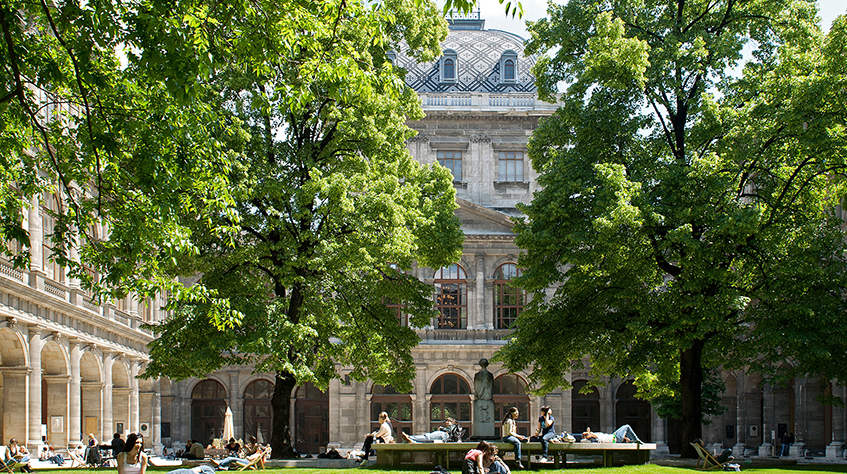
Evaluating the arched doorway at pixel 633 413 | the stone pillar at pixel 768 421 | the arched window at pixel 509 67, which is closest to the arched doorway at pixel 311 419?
the arched doorway at pixel 633 413

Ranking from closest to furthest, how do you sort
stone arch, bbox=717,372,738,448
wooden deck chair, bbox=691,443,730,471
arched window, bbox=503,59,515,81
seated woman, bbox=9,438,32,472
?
wooden deck chair, bbox=691,443,730,471 → seated woman, bbox=9,438,32,472 → stone arch, bbox=717,372,738,448 → arched window, bbox=503,59,515,81

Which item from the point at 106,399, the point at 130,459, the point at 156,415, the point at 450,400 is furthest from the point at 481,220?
the point at 130,459

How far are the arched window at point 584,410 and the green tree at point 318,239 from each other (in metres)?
21.6

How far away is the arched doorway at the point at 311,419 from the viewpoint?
4450 centimetres

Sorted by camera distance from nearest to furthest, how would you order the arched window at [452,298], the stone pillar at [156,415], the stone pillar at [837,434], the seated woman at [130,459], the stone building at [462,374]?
the seated woman at [130,459], the stone pillar at [837,434], the stone building at [462,374], the stone pillar at [156,415], the arched window at [452,298]

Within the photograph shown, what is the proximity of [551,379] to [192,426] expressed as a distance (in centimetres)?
2532

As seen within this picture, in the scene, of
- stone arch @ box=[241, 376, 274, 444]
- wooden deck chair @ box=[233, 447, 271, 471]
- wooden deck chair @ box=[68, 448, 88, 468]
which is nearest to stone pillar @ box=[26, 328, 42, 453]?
wooden deck chair @ box=[68, 448, 88, 468]

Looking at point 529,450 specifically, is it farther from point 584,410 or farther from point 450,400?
point 584,410

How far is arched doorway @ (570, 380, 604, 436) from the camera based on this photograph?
44719mm

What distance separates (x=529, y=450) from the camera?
1930 cm

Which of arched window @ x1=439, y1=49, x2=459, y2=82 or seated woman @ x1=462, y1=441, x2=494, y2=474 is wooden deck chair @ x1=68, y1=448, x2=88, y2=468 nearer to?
seated woman @ x1=462, y1=441, x2=494, y2=474

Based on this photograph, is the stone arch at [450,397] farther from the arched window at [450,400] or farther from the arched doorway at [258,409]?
the arched doorway at [258,409]

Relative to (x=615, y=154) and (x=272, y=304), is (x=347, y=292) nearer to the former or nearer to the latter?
(x=272, y=304)

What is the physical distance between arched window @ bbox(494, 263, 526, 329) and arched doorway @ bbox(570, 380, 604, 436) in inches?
180
